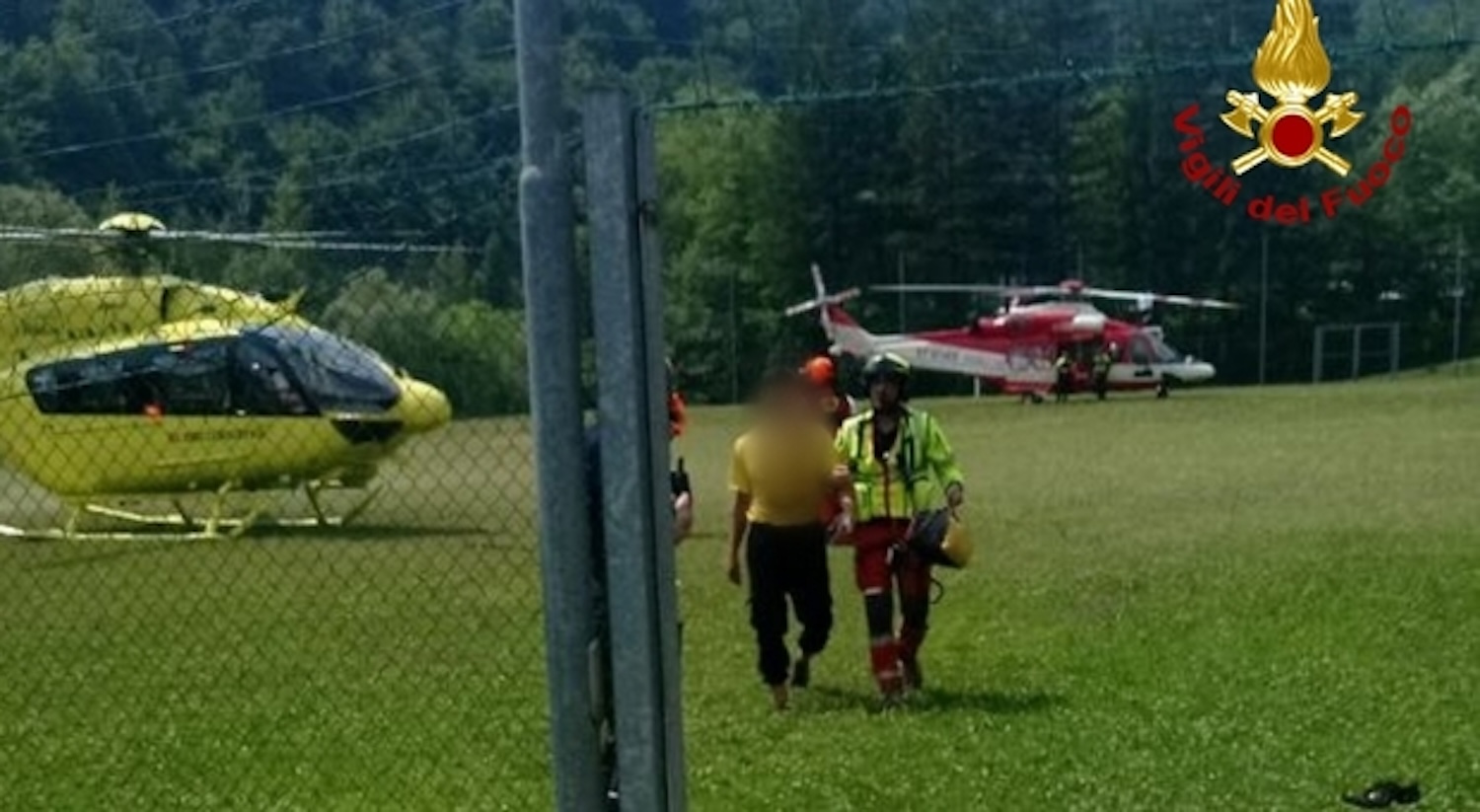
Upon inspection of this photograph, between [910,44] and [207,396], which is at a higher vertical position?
[910,44]

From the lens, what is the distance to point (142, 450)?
46.3 feet

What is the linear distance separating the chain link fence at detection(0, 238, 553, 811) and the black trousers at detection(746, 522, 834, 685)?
117 centimetres

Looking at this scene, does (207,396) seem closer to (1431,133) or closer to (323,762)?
(323,762)

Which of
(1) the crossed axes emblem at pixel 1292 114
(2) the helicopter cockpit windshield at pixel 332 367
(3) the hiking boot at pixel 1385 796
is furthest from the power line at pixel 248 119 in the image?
(1) the crossed axes emblem at pixel 1292 114

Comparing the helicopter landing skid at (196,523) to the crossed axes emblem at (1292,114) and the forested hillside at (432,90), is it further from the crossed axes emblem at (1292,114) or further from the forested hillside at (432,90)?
the crossed axes emblem at (1292,114)

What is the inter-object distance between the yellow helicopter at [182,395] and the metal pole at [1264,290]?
4095 centimetres

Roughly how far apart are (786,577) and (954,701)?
40.5 inches

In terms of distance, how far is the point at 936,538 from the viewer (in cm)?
960

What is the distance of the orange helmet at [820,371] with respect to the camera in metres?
9.47

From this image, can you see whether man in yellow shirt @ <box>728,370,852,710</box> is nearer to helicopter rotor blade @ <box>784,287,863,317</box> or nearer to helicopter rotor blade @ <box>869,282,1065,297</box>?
helicopter rotor blade @ <box>784,287,863,317</box>

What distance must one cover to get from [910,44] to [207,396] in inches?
208

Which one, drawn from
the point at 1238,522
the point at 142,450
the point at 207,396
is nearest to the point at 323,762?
the point at 207,396

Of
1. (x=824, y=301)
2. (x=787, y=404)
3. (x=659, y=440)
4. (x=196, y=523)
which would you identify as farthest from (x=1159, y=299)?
(x=659, y=440)

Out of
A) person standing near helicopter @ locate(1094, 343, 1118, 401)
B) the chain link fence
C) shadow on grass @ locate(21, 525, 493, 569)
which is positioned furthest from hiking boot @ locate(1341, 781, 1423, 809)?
person standing near helicopter @ locate(1094, 343, 1118, 401)
